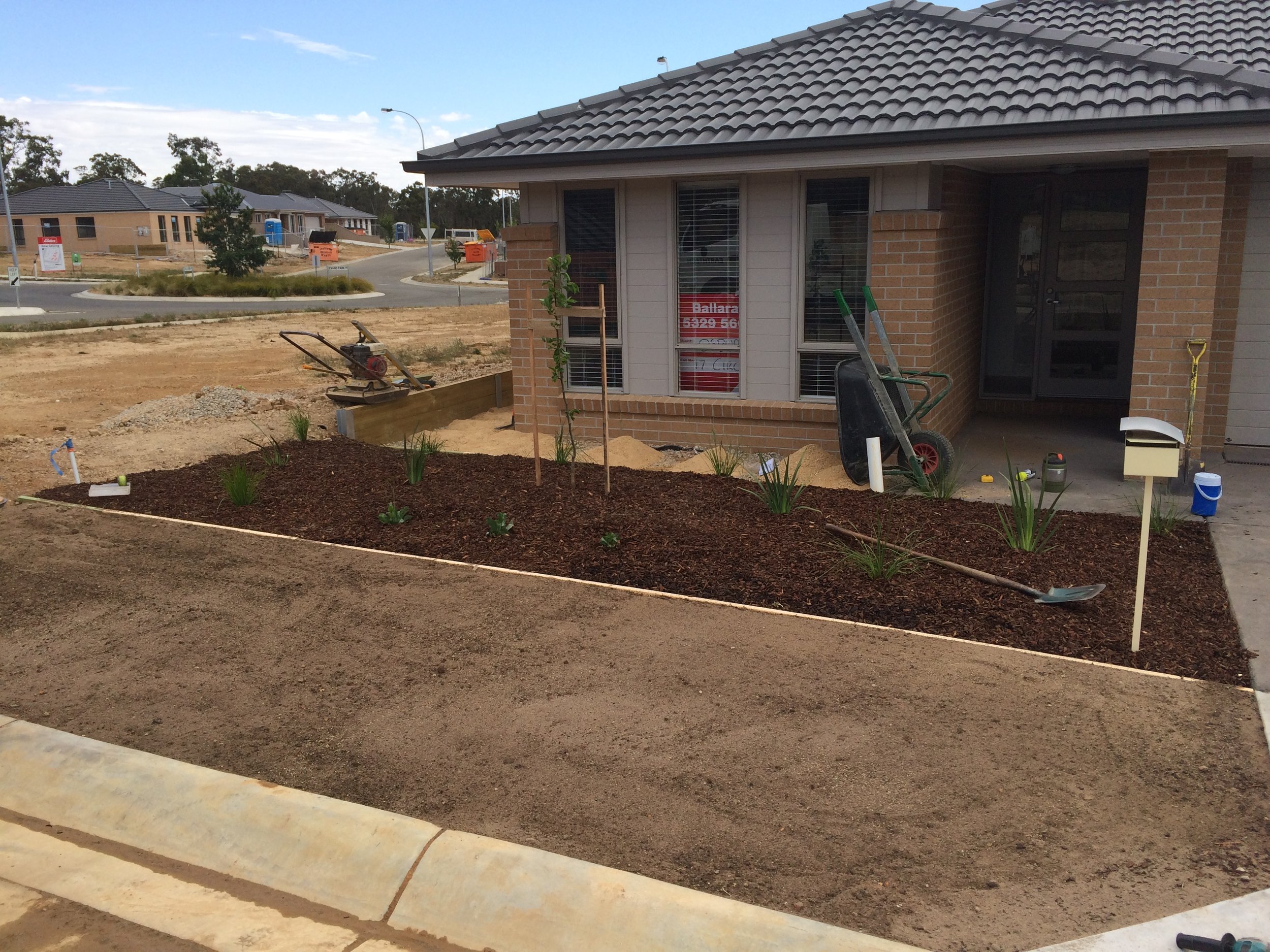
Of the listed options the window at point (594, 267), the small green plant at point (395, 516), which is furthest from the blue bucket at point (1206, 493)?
the small green plant at point (395, 516)

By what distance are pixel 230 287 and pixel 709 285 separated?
129ft

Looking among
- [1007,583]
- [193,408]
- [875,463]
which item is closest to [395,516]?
[875,463]

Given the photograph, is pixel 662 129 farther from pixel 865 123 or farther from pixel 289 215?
pixel 289 215

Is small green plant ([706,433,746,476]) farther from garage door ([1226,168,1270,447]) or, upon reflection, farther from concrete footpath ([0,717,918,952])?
concrete footpath ([0,717,918,952])

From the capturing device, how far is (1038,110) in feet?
28.9

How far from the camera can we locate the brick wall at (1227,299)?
993cm

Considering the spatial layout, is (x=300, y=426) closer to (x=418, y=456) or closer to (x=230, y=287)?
(x=418, y=456)

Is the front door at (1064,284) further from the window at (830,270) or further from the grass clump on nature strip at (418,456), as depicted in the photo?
the grass clump on nature strip at (418,456)

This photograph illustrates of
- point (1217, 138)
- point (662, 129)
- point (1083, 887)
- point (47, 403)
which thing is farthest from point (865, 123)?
point (47, 403)

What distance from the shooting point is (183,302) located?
135ft

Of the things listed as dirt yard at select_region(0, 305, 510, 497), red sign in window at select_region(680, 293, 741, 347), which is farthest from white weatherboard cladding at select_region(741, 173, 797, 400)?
dirt yard at select_region(0, 305, 510, 497)

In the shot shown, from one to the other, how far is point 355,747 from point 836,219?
272 inches

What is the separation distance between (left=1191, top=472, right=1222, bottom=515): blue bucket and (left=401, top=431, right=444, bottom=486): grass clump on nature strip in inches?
238

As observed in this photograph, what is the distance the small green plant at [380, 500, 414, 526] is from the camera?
8.12 metres
